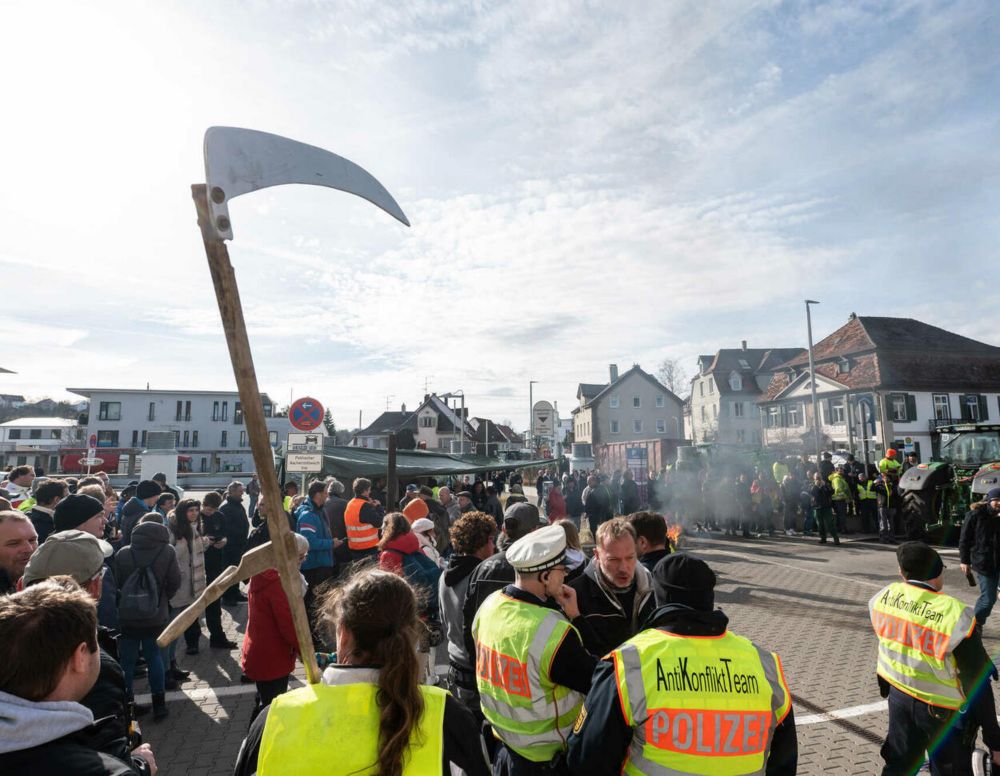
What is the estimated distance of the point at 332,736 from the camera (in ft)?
5.49

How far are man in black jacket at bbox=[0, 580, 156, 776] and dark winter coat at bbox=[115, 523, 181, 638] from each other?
3.95 m

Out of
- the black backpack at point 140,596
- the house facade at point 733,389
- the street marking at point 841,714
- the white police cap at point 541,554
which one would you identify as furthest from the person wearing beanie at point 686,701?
the house facade at point 733,389

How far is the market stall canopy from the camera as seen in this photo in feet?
44.1

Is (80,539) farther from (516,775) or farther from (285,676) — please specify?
(516,775)

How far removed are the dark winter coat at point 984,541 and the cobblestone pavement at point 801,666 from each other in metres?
0.96

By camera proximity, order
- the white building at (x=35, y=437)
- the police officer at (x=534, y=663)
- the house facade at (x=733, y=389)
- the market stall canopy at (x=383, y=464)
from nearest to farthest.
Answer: the police officer at (x=534, y=663) → the market stall canopy at (x=383, y=464) → the house facade at (x=733, y=389) → the white building at (x=35, y=437)

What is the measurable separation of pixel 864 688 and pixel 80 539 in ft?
21.7

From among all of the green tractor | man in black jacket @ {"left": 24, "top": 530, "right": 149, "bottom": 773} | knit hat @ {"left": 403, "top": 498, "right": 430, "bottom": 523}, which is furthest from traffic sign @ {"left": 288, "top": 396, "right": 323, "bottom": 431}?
the green tractor

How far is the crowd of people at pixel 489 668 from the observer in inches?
65.9

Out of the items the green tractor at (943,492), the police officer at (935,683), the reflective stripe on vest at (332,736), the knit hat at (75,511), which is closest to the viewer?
the reflective stripe on vest at (332,736)

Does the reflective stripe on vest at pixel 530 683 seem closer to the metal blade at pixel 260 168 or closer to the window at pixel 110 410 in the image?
the metal blade at pixel 260 168

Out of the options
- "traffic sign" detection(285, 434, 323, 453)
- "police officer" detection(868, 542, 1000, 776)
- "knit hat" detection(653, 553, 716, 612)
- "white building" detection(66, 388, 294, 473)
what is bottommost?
"police officer" detection(868, 542, 1000, 776)

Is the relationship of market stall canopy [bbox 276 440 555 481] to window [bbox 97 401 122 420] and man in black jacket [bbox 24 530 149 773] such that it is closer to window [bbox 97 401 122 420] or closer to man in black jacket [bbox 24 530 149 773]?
man in black jacket [bbox 24 530 149 773]

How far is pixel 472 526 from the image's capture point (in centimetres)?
424
